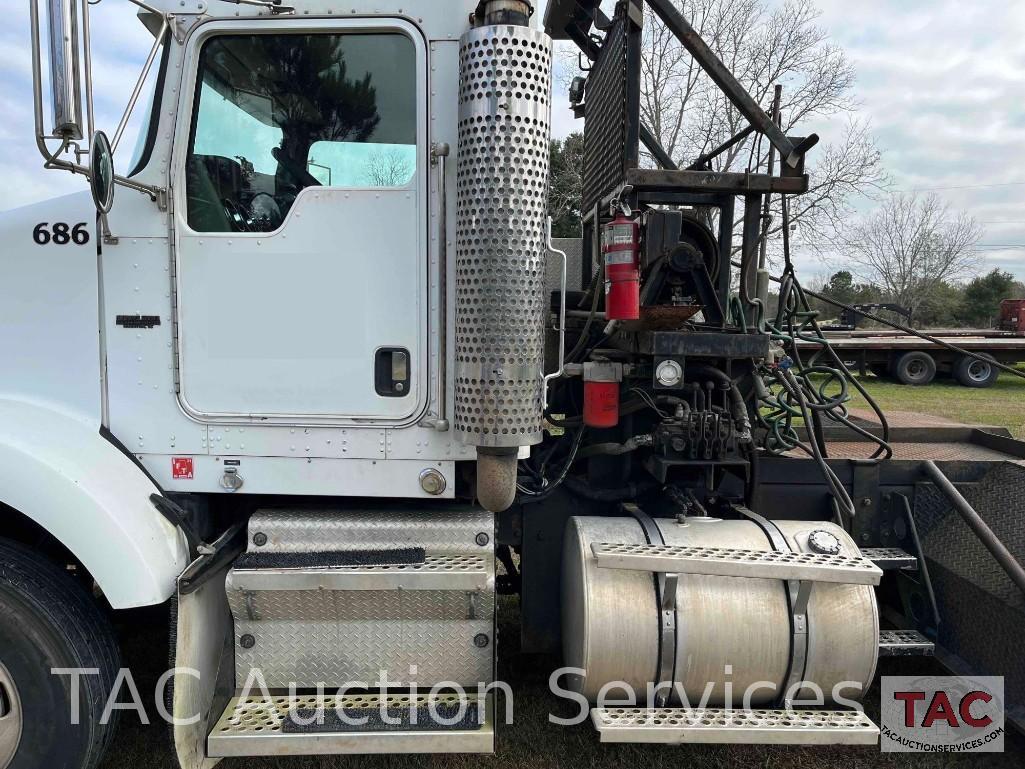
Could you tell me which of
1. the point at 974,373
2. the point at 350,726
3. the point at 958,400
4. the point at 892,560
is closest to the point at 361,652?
the point at 350,726

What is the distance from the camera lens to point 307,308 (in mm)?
2564

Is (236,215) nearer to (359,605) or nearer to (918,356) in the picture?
(359,605)

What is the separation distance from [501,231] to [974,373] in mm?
17212

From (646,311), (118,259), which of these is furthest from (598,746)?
(118,259)

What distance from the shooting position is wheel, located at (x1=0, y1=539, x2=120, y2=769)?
2.39 meters

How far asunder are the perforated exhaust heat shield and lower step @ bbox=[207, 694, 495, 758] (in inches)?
40.9

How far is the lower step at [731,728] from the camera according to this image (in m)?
2.47

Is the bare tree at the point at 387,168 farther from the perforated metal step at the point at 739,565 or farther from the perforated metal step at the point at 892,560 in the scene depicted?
the perforated metal step at the point at 892,560

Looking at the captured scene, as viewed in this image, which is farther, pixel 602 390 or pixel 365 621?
pixel 602 390

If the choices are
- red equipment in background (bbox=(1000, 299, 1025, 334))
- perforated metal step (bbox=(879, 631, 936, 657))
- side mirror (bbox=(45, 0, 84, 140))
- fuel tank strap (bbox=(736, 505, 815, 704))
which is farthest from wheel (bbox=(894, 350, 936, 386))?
side mirror (bbox=(45, 0, 84, 140))

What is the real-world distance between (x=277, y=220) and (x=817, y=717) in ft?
9.22

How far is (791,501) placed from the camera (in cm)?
326

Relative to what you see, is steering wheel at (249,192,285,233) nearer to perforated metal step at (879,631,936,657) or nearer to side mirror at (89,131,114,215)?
side mirror at (89,131,114,215)

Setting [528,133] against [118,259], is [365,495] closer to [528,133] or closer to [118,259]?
[118,259]
